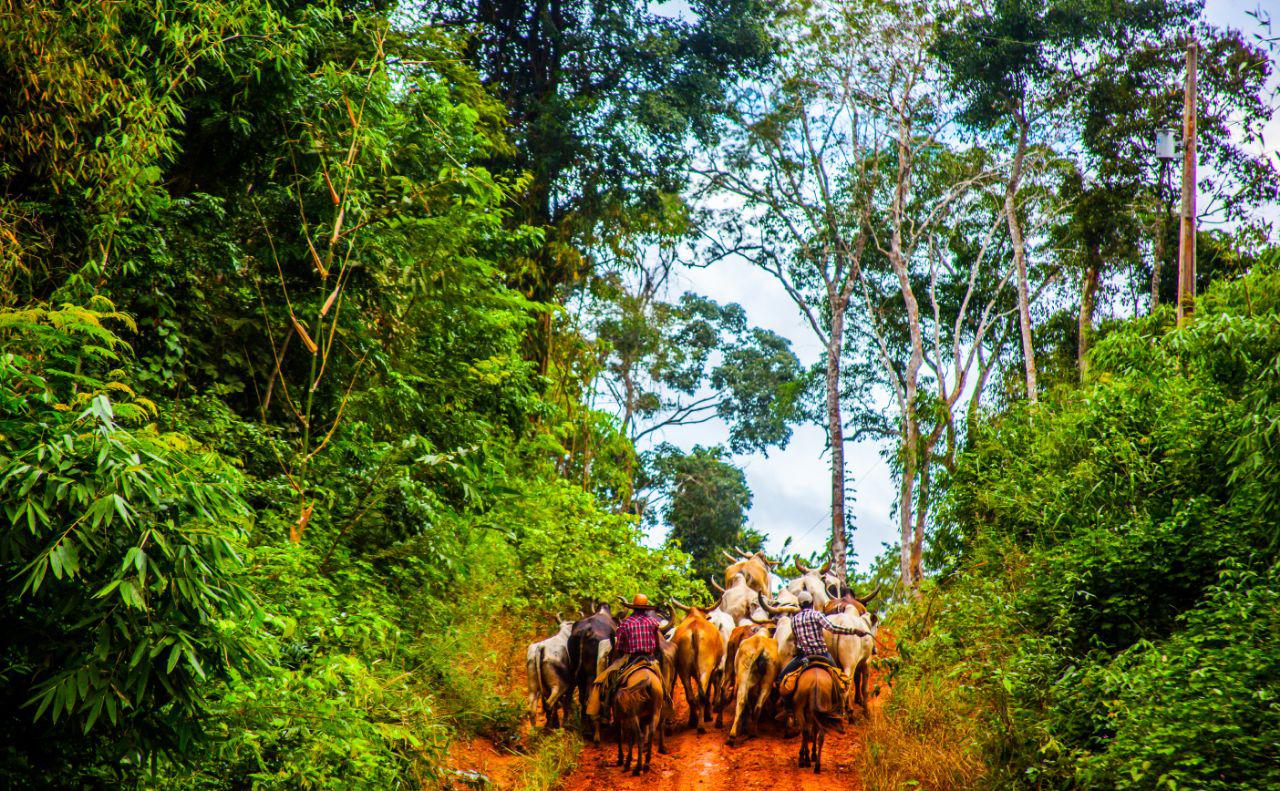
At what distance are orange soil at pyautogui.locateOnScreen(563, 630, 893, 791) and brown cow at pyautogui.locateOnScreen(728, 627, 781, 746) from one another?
30 centimetres

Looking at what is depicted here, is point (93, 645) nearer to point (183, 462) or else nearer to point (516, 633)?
point (183, 462)

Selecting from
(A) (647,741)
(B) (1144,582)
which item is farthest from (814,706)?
(B) (1144,582)

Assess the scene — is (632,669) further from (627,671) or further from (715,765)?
(715,765)

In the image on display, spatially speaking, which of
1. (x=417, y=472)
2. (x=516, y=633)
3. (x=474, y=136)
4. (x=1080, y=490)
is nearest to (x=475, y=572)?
(x=516, y=633)

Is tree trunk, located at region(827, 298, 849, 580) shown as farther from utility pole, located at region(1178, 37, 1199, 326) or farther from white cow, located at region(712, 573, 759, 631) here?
utility pole, located at region(1178, 37, 1199, 326)

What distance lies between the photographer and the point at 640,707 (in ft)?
33.2

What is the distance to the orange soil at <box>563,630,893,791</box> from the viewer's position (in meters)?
9.81

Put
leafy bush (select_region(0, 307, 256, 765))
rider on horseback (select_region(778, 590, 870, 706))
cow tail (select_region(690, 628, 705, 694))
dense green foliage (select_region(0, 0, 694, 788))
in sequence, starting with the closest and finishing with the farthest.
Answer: leafy bush (select_region(0, 307, 256, 765)) < dense green foliage (select_region(0, 0, 694, 788)) < rider on horseback (select_region(778, 590, 870, 706)) < cow tail (select_region(690, 628, 705, 694))

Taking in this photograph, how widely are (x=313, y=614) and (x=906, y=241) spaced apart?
24.1m

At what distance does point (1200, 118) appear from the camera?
20969 mm

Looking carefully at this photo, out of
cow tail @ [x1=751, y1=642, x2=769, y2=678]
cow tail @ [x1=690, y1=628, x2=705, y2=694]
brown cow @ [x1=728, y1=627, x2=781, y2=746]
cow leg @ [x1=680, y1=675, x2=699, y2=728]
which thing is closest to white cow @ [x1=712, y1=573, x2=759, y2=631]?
cow tail @ [x1=690, y1=628, x2=705, y2=694]

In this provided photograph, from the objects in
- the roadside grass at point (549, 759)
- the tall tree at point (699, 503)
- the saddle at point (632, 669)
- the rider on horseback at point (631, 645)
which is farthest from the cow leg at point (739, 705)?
the tall tree at point (699, 503)

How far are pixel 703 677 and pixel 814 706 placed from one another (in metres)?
2.48

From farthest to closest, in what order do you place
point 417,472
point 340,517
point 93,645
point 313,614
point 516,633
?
1. point 516,633
2. point 417,472
3. point 340,517
4. point 313,614
5. point 93,645
